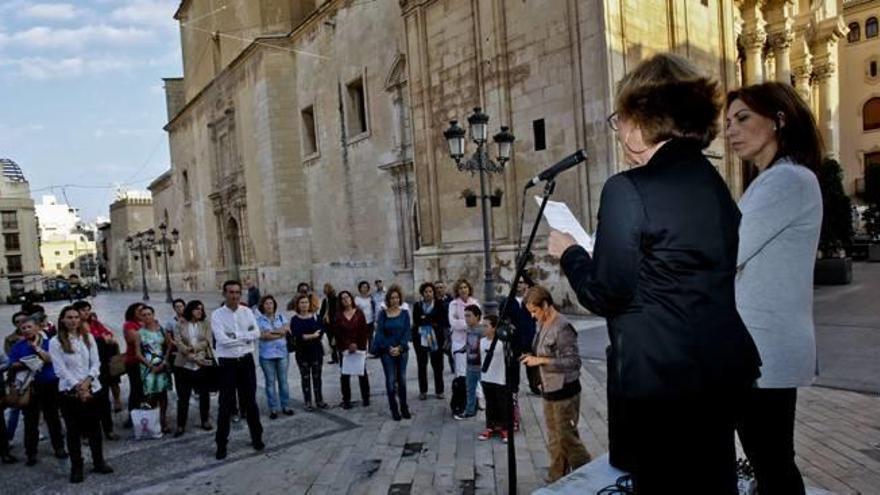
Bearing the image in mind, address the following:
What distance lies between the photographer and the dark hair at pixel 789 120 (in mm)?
2307

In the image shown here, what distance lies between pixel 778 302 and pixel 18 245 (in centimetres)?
7995

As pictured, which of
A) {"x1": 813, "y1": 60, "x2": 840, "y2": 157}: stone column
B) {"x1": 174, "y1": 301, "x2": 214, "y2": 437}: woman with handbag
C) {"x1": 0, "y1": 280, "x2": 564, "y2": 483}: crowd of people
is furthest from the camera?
{"x1": 813, "y1": 60, "x2": 840, "y2": 157}: stone column

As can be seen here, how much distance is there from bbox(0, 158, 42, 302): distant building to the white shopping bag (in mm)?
68127

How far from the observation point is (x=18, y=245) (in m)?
64.1

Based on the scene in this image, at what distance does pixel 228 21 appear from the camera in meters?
33.0

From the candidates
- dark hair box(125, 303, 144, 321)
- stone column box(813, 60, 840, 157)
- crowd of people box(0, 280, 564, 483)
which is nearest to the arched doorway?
crowd of people box(0, 280, 564, 483)

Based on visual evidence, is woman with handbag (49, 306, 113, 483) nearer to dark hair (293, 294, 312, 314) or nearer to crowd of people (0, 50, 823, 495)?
dark hair (293, 294, 312, 314)

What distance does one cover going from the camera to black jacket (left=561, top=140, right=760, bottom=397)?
148 centimetres

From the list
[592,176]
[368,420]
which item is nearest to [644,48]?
[592,176]

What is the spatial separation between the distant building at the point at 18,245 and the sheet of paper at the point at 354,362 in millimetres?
69294

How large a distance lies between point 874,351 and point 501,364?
629 centimetres

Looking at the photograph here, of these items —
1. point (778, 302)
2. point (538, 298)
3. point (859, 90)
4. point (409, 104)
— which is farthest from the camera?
point (859, 90)

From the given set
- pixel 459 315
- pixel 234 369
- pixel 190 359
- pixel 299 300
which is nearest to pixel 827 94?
pixel 459 315

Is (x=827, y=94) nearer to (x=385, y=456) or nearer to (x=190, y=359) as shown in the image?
(x=385, y=456)
